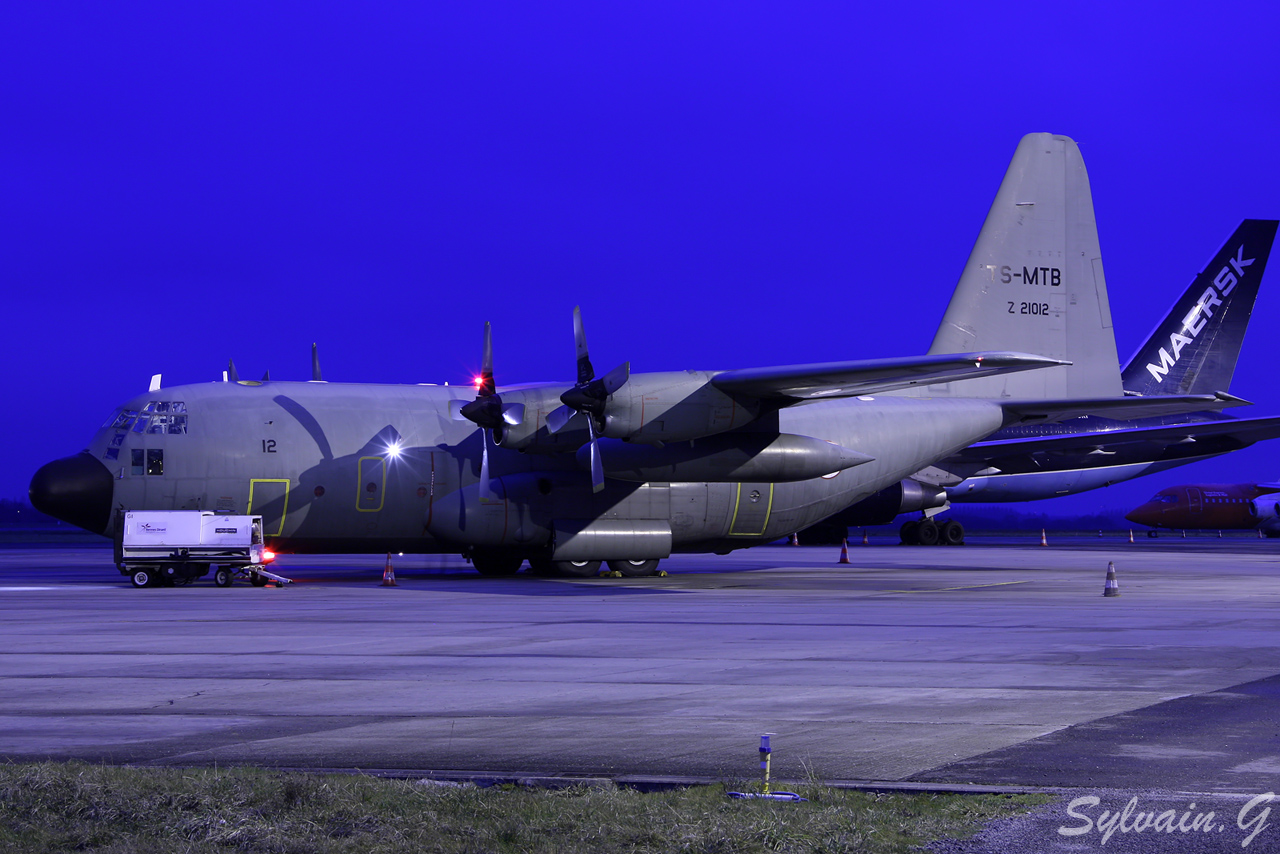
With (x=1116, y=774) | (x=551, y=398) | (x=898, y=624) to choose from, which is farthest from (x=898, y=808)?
(x=551, y=398)

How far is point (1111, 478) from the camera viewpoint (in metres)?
54.8

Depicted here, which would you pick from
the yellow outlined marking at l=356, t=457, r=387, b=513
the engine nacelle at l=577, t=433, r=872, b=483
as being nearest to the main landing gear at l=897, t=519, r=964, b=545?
the engine nacelle at l=577, t=433, r=872, b=483

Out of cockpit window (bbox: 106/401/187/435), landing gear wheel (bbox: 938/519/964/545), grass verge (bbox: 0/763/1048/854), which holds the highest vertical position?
cockpit window (bbox: 106/401/187/435)

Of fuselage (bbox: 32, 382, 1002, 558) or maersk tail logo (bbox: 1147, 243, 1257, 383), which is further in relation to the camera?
maersk tail logo (bbox: 1147, 243, 1257, 383)

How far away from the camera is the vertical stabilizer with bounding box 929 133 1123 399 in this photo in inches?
1178

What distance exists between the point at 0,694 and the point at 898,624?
433 inches

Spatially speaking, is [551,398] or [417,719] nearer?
[417,719]

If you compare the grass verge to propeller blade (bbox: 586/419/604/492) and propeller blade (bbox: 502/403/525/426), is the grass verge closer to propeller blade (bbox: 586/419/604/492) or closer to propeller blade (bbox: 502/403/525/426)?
propeller blade (bbox: 586/419/604/492)

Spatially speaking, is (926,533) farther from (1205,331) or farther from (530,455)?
(530,455)

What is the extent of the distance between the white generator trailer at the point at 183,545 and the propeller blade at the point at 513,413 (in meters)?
5.65

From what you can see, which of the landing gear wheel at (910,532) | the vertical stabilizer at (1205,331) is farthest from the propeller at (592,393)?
the landing gear wheel at (910,532)

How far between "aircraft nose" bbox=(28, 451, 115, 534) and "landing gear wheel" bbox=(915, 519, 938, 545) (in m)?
37.1

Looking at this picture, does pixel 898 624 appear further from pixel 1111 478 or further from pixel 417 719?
pixel 1111 478

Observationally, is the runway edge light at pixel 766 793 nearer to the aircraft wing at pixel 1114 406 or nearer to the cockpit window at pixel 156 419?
the aircraft wing at pixel 1114 406
